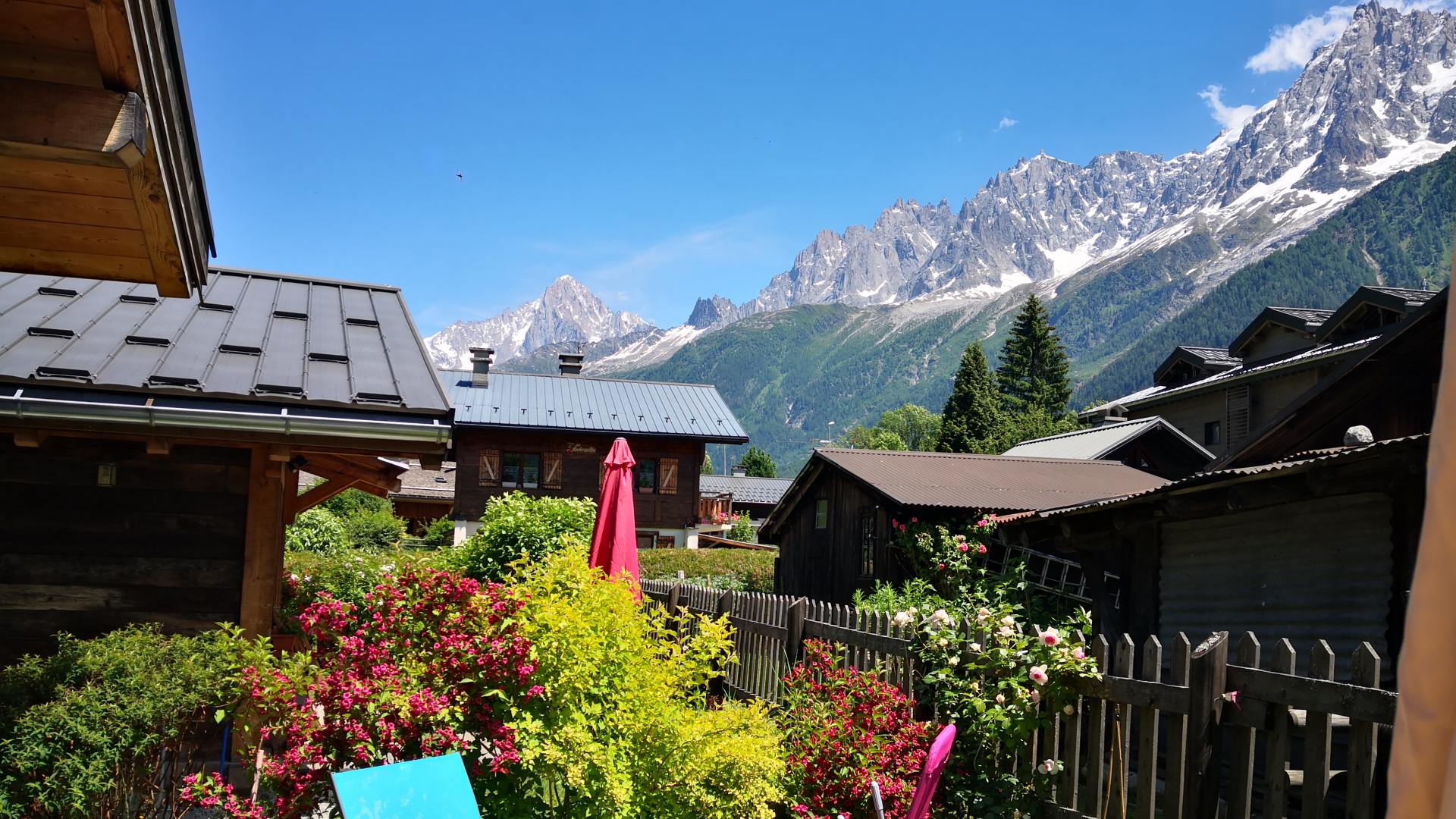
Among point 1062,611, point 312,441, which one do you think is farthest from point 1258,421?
point 312,441

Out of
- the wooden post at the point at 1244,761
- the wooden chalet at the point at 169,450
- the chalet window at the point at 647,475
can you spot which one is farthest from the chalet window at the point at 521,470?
the wooden post at the point at 1244,761

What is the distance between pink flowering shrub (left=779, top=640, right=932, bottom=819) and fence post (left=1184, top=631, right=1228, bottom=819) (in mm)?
1646

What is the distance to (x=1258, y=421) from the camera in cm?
3350

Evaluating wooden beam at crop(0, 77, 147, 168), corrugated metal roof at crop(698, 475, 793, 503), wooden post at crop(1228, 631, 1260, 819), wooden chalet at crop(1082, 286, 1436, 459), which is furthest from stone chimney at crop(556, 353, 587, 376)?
wooden beam at crop(0, 77, 147, 168)

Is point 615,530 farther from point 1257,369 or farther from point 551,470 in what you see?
point 551,470

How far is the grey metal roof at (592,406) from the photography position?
41906 millimetres

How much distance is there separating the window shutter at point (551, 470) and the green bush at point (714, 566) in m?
8.80

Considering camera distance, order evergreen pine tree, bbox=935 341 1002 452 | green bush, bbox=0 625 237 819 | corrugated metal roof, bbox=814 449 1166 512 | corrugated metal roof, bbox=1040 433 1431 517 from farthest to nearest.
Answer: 1. evergreen pine tree, bbox=935 341 1002 452
2. corrugated metal roof, bbox=814 449 1166 512
3. corrugated metal roof, bbox=1040 433 1431 517
4. green bush, bbox=0 625 237 819

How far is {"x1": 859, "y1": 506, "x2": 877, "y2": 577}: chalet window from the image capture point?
68.4ft

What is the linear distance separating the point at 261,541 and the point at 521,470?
35.0m

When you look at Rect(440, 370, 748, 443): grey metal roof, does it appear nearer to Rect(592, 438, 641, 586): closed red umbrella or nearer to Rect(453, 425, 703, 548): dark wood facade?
Rect(453, 425, 703, 548): dark wood facade

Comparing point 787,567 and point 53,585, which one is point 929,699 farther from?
point 787,567

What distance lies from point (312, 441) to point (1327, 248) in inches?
7012

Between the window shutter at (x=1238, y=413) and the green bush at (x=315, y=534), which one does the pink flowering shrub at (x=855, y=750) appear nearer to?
the green bush at (x=315, y=534)
